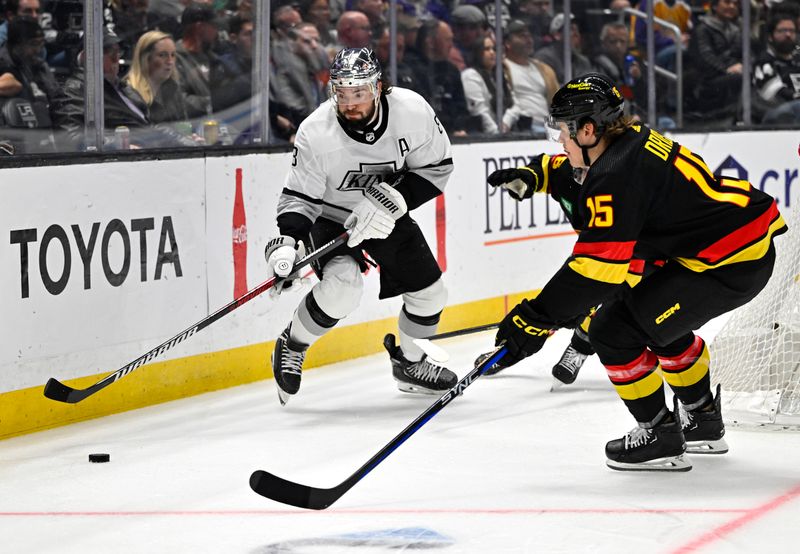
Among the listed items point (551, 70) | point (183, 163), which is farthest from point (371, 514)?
point (551, 70)

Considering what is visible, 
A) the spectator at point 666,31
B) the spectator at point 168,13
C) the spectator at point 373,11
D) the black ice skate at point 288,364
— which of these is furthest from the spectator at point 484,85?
the black ice skate at point 288,364

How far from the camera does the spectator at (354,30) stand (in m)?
5.52

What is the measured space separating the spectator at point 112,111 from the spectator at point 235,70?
1.07 feet

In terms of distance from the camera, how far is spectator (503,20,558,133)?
21.0 feet

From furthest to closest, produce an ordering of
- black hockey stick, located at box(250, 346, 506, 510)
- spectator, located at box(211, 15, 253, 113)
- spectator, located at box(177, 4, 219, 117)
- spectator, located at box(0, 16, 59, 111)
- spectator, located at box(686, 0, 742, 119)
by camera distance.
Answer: spectator, located at box(686, 0, 742, 119) < spectator, located at box(211, 15, 253, 113) < spectator, located at box(177, 4, 219, 117) < spectator, located at box(0, 16, 59, 111) < black hockey stick, located at box(250, 346, 506, 510)

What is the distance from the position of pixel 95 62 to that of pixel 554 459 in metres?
2.02

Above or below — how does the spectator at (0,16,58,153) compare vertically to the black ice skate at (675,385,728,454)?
above

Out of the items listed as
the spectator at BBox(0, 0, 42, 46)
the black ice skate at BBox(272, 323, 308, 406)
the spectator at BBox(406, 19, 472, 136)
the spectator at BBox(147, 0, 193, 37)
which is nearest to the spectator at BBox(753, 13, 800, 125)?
the spectator at BBox(406, 19, 472, 136)

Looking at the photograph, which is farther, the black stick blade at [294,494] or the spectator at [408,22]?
the spectator at [408,22]

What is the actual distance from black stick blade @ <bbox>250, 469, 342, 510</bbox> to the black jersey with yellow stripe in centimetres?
66

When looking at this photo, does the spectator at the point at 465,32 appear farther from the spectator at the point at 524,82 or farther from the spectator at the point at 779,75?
the spectator at the point at 779,75

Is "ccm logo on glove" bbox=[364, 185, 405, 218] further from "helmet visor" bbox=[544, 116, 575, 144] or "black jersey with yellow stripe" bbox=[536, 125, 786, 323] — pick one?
"black jersey with yellow stripe" bbox=[536, 125, 786, 323]

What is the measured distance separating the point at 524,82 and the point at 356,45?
3.93 ft

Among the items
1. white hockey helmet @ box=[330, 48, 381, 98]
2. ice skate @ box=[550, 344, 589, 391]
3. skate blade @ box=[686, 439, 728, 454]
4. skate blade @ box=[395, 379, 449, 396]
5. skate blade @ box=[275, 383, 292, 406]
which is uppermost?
white hockey helmet @ box=[330, 48, 381, 98]
